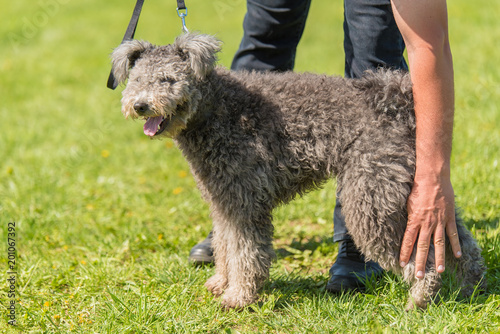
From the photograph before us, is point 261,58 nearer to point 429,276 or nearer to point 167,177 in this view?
point 429,276

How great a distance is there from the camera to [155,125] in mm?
2938

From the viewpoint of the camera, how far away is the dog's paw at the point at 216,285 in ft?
11.5

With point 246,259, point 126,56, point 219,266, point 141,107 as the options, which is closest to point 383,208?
point 246,259

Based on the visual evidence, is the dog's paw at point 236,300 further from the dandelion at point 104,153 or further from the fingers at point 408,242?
the dandelion at point 104,153

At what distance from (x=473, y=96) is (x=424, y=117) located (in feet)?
14.4

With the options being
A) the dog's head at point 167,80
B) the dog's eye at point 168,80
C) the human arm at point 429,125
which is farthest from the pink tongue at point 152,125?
the human arm at point 429,125

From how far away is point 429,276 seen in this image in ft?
9.88

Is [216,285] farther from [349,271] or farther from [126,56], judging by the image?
[126,56]

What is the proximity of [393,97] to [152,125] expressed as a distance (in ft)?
4.57

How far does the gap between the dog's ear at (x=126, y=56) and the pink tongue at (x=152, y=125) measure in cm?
37

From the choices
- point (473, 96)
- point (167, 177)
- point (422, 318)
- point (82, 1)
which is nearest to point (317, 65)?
point (473, 96)

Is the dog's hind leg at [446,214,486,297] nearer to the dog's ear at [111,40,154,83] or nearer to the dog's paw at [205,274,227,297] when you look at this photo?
the dog's paw at [205,274,227,297]

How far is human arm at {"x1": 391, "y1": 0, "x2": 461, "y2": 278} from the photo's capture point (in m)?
2.81

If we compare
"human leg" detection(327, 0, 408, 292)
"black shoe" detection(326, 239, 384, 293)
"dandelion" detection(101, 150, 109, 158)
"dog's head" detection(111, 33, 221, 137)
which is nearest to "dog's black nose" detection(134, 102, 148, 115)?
"dog's head" detection(111, 33, 221, 137)
